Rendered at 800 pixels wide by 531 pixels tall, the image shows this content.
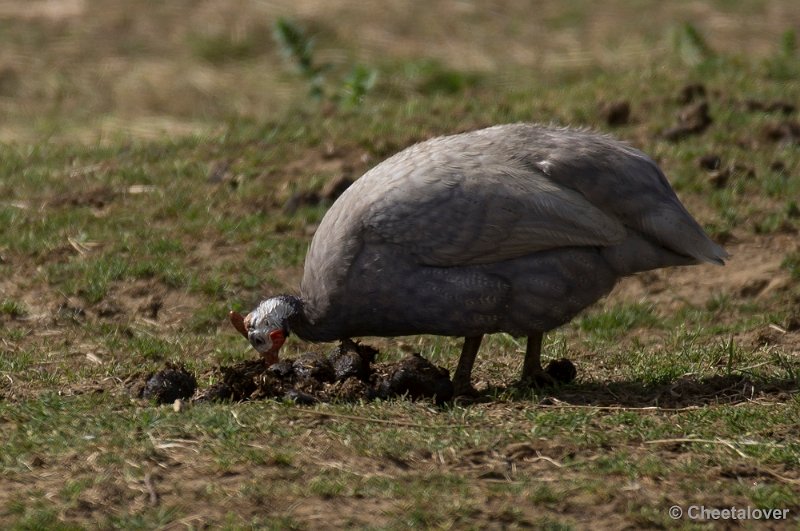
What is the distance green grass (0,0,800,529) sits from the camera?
195 inches

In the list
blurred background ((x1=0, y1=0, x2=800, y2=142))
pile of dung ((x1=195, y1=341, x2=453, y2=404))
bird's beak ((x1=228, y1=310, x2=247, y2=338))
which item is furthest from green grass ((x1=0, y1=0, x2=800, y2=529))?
bird's beak ((x1=228, y1=310, x2=247, y2=338))

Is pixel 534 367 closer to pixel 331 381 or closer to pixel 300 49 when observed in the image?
pixel 331 381

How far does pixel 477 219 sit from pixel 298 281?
7.59 ft

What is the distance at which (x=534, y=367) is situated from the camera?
6.62m

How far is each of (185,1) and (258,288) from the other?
7484 mm

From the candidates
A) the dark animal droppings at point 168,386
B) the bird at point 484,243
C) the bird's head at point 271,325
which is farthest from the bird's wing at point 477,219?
the dark animal droppings at point 168,386

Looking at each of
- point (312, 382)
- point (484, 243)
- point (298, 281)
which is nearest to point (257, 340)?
point (312, 382)

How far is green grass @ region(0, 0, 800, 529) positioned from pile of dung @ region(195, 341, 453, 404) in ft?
0.59

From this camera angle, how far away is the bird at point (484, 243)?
20.4 ft

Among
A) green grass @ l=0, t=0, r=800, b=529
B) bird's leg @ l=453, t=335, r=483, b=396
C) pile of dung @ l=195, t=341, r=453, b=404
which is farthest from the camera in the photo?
bird's leg @ l=453, t=335, r=483, b=396

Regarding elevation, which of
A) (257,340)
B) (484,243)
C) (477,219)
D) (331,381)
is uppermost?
(477,219)

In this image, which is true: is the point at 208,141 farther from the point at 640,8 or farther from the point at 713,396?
the point at 640,8

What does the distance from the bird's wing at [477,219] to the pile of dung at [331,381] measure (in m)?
0.53

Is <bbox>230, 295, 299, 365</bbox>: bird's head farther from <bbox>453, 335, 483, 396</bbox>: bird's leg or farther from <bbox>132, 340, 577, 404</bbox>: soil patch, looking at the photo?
<bbox>453, 335, 483, 396</bbox>: bird's leg
